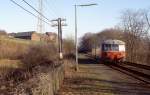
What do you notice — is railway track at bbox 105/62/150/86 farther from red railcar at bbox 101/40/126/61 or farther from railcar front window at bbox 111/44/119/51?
railcar front window at bbox 111/44/119/51

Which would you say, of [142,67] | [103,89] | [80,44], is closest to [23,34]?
[80,44]

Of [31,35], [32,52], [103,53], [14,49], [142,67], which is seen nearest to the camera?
[142,67]

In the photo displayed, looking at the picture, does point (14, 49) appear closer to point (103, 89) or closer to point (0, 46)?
point (0, 46)

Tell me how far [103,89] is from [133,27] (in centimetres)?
5539

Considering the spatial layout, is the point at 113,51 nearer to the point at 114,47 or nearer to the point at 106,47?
the point at 114,47

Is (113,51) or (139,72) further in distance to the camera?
(113,51)

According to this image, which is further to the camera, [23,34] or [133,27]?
[23,34]

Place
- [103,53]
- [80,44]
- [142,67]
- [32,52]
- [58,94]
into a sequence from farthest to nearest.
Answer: [80,44] → [32,52] → [103,53] → [142,67] → [58,94]

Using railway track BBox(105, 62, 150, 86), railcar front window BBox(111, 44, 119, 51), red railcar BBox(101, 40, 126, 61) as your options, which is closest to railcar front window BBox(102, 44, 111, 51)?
red railcar BBox(101, 40, 126, 61)

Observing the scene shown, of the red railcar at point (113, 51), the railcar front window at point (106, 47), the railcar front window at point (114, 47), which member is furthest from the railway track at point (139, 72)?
the railcar front window at point (106, 47)

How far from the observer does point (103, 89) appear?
1853cm

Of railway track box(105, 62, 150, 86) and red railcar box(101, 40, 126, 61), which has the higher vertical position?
red railcar box(101, 40, 126, 61)

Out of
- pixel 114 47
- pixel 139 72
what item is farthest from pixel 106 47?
pixel 139 72

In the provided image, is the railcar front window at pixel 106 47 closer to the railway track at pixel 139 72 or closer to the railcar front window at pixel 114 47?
the railcar front window at pixel 114 47
